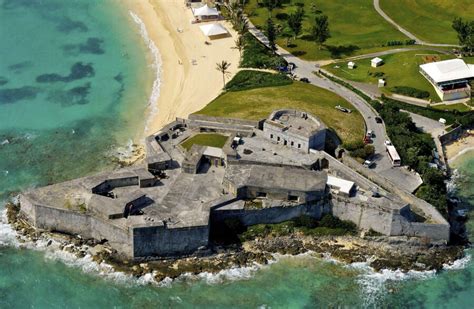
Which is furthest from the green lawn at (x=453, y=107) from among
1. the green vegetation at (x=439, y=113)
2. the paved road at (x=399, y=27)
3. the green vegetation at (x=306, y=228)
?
the green vegetation at (x=306, y=228)

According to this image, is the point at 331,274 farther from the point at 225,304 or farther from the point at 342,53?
the point at 342,53

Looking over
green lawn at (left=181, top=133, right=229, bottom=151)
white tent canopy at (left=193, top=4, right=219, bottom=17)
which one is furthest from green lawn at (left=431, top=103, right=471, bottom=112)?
white tent canopy at (left=193, top=4, right=219, bottom=17)

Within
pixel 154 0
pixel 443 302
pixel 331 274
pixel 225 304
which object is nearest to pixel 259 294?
pixel 225 304

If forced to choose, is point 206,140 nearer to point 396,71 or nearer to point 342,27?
point 396,71

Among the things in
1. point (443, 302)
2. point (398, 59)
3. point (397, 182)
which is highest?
point (398, 59)

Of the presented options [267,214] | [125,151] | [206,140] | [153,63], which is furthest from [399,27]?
[267,214]

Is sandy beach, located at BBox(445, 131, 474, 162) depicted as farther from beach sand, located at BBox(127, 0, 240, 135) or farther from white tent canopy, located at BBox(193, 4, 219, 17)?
white tent canopy, located at BBox(193, 4, 219, 17)
